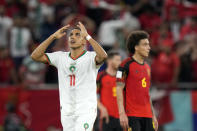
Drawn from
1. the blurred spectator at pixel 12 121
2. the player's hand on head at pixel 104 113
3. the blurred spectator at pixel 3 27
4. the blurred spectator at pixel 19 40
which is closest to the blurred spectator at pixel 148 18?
the blurred spectator at pixel 19 40

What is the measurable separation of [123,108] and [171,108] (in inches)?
246

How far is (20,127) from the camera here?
1530 cm

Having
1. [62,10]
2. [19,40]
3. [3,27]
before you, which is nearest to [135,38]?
[19,40]

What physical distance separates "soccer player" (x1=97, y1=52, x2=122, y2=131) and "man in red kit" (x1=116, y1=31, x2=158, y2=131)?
1843mm

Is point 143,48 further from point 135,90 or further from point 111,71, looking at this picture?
point 111,71

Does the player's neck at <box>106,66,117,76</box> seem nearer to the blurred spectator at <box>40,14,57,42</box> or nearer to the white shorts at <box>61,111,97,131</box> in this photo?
the white shorts at <box>61,111,97,131</box>

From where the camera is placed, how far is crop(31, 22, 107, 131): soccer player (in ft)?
28.9

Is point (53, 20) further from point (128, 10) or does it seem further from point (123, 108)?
point (123, 108)

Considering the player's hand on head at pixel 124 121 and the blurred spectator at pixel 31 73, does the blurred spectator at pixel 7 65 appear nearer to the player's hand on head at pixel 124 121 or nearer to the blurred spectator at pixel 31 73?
the blurred spectator at pixel 31 73

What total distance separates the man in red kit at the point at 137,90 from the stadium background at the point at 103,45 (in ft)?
17.7

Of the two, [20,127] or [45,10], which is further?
[45,10]

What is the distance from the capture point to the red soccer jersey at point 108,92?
11822 mm

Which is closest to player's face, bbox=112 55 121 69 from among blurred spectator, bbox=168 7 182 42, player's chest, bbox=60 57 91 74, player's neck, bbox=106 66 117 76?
player's neck, bbox=106 66 117 76

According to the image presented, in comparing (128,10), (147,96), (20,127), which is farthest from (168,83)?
(147,96)
